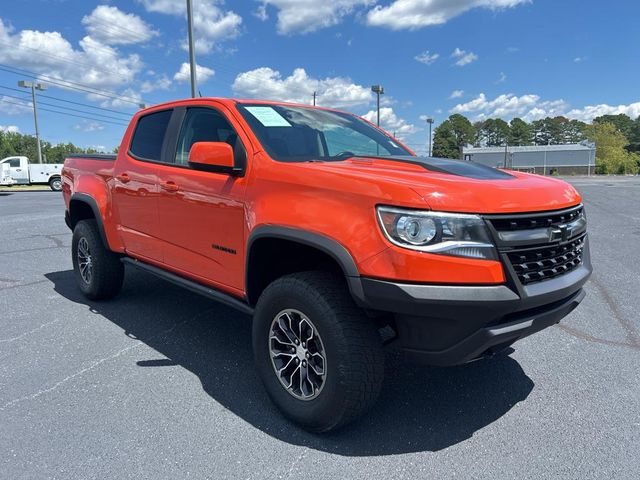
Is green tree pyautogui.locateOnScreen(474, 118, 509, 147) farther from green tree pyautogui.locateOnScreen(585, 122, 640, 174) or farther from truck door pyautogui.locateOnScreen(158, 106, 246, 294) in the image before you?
truck door pyautogui.locateOnScreen(158, 106, 246, 294)

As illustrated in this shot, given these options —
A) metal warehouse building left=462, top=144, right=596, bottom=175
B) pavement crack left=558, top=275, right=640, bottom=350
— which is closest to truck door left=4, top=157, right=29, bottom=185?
pavement crack left=558, top=275, right=640, bottom=350

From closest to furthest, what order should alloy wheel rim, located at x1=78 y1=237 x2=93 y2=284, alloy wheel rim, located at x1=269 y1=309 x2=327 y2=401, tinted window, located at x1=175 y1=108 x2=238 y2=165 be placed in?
alloy wheel rim, located at x1=269 y1=309 x2=327 y2=401 < tinted window, located at x1=175 y1=108 x2=238 y2=165 < alloy wheel rim, located at x1=78 y1=237 x2=93 y2=284

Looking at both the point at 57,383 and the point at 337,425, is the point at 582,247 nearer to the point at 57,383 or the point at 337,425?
the point at 337,425

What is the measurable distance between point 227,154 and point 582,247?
2.23 m

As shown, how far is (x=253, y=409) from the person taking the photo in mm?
2959

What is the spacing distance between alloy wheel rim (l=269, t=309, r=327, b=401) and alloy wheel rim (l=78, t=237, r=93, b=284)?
299 centimetres

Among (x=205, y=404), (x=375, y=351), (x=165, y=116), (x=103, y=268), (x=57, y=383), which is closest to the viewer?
(x=375, y=351)

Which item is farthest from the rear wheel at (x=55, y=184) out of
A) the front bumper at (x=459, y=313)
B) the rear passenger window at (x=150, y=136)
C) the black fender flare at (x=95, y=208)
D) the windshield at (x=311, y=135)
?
the front bumper at (x=459, y=313)

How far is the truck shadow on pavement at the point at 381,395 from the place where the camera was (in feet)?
8.73

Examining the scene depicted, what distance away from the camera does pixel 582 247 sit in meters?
2.88

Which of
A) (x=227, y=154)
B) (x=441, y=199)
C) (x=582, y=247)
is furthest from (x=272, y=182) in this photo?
(x=582, y=247)

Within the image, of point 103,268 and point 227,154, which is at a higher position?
point 227,154

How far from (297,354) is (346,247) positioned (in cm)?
77

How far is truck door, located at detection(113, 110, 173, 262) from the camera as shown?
13.1ft
